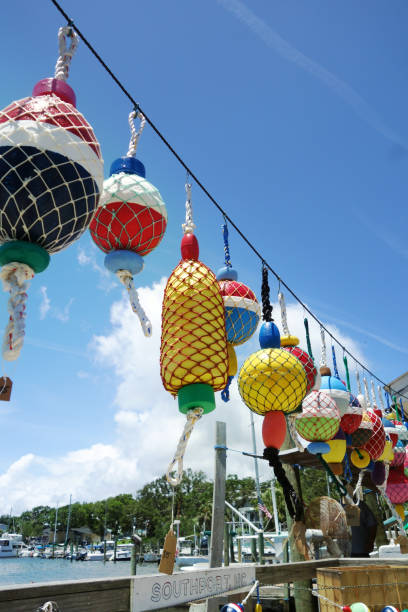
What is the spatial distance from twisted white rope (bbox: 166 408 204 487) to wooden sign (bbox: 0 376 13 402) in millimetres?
780

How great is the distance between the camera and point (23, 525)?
86938 mm

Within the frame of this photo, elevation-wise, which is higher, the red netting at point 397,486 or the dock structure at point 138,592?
the red netting at point 397,486

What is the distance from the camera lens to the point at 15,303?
166cm

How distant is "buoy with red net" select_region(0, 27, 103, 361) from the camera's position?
5.23ft

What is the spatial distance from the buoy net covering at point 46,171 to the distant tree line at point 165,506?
1473 inches

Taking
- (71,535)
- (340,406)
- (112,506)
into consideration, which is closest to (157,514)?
(112,506)

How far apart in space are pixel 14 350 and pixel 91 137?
908 millimetres

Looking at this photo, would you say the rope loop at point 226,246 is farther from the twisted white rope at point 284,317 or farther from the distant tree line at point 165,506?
the distant tree line at point 165,506

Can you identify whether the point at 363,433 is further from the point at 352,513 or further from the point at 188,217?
the point at 188,217

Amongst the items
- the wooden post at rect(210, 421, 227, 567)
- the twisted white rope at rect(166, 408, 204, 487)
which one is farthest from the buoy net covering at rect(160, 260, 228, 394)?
the wooden post at rect(210, 421, 227, 567)

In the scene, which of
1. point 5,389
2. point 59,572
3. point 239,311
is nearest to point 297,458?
point 239,311

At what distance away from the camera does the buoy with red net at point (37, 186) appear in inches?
62.7

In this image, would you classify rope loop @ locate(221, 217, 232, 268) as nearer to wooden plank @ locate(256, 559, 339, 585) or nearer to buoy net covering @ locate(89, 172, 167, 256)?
buoy net covering @ locate(89, 172, 167, 256)

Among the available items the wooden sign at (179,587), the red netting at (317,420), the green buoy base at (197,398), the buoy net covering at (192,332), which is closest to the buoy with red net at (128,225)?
the buoy net covering at (192,332)
